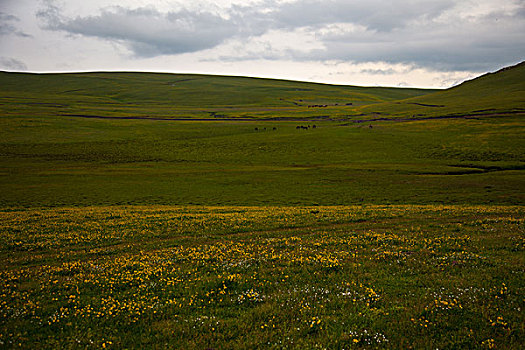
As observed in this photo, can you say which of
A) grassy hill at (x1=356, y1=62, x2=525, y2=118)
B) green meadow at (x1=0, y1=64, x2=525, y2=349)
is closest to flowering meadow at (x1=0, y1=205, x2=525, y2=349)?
green meadow at (x1=0, y1=64, x2=525, y2=349)

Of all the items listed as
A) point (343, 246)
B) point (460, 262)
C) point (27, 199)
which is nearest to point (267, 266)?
point (343, 246)

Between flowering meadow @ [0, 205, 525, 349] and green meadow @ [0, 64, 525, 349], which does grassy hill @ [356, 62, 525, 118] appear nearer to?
green meadow @ [0, 64, 525, 349]

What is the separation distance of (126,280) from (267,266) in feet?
20.5

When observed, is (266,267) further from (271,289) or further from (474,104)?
(474,104)

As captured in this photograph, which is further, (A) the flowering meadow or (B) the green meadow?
(B) the green meadow

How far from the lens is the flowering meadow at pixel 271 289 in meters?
9.24

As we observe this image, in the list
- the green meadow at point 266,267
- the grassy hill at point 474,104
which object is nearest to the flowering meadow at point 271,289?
the green meadow at point 266,267

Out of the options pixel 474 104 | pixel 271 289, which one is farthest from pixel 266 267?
pixel 474 104

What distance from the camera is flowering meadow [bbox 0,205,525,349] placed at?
9.24 meters

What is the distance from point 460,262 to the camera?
46.9 feet

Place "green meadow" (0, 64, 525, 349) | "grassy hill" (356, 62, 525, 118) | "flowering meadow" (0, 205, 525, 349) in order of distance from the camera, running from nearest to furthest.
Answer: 1. "flowering meadow" (0, 205, 525, 349)
2. "green meadow" (0, 64, 525, 349)
3. "grassy hill" (356, 62, 525, 118)

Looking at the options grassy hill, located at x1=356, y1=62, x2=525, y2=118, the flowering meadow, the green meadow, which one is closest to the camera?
the flowering meadow

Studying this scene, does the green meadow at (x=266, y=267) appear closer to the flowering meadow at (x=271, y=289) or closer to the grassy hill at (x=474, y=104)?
the flowering meadow at (x=271, y=289)

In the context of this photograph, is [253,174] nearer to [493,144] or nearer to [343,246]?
[343,246]
